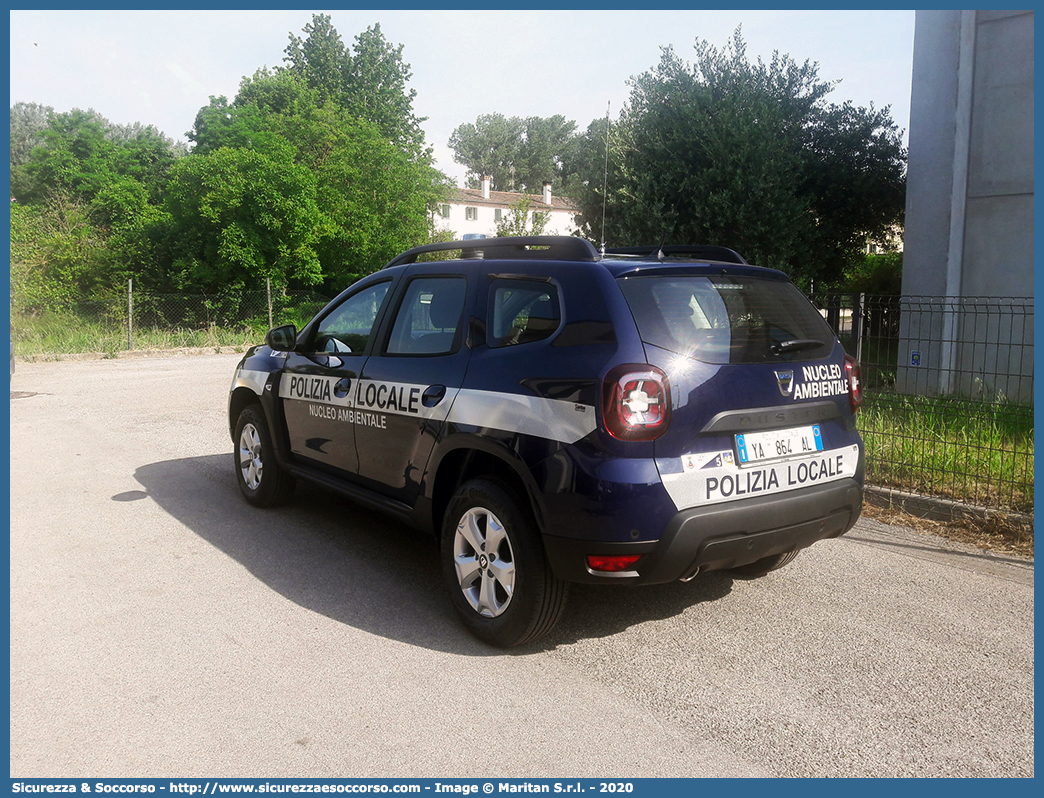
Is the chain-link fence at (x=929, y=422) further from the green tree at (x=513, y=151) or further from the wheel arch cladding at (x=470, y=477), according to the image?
the green tree at (x=513, y=151)

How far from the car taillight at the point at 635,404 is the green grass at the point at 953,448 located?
11.7 ft

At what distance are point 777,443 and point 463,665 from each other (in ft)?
5.55

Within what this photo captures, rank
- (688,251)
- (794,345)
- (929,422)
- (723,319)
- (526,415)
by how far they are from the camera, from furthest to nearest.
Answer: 1. (929,422)
2. (688,251)
3. (794,345)
4. (723,319)
5. (526,415)

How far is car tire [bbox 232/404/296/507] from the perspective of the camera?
5.98m

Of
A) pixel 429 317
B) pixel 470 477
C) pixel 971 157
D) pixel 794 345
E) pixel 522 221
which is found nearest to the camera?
pixel 794 345

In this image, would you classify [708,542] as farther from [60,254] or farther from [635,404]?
[60,254]

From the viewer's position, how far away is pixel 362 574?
484 cm

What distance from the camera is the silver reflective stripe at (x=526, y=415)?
3.47m

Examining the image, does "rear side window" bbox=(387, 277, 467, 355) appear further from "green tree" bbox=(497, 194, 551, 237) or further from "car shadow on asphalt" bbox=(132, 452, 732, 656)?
"green tree" bbox=(497, 194, 551, 237)

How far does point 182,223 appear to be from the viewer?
27578mm

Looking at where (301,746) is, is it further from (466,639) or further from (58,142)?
(58,142)

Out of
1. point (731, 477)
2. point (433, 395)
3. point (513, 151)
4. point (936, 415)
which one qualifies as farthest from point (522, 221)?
point (513, 151)

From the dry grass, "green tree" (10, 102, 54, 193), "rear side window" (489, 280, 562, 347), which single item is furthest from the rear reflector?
"green tree" (10, 102, 54, 193)

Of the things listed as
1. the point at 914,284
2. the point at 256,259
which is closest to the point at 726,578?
the point at 914,284
